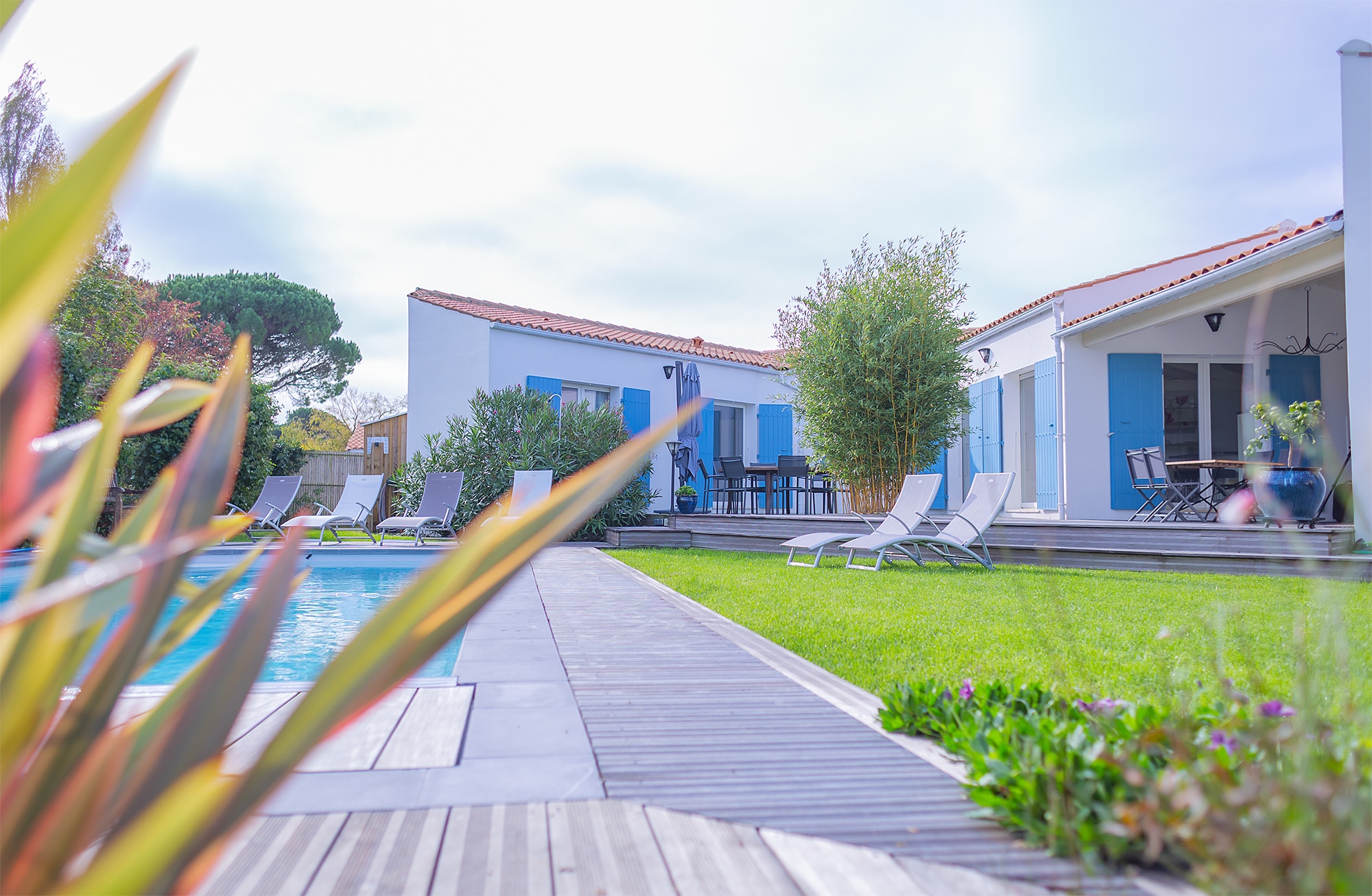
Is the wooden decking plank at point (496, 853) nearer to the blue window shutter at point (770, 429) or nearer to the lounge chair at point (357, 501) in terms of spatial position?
the lounge chair at point (357, 501)

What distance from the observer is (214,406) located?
2.61 feet

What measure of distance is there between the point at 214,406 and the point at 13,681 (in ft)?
0.94

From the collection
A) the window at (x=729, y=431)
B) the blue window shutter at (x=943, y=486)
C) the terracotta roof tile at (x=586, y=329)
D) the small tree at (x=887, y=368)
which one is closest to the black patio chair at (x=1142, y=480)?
the small tree at (x=887, y=368)

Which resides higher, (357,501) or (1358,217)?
(1358,217)

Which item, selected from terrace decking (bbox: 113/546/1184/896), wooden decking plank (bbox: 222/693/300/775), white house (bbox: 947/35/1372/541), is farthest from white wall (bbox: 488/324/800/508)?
wooden decking plank (bbox: 222/693/300/775)

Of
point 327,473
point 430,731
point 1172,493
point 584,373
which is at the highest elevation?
point 584,373

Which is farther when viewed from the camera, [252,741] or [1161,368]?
[1161,368]

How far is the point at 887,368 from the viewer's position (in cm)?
1099

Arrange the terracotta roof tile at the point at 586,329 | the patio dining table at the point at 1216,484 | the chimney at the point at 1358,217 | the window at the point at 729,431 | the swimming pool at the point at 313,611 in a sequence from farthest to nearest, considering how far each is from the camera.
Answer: the window at the point at 729,431 < the terracotta roof tile at the point at 586,329 < the patio dining table at the point at 1216,484 < the chimney at the point at 1358,217 < the swimming pool at the point at 313,611

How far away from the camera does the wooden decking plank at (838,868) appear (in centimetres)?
153

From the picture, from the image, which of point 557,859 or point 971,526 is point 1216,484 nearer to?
point 971,526

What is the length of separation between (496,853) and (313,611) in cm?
588

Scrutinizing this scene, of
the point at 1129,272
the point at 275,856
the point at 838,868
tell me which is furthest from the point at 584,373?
the point at 838,868

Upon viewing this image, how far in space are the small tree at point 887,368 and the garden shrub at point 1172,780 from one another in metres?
8.62
